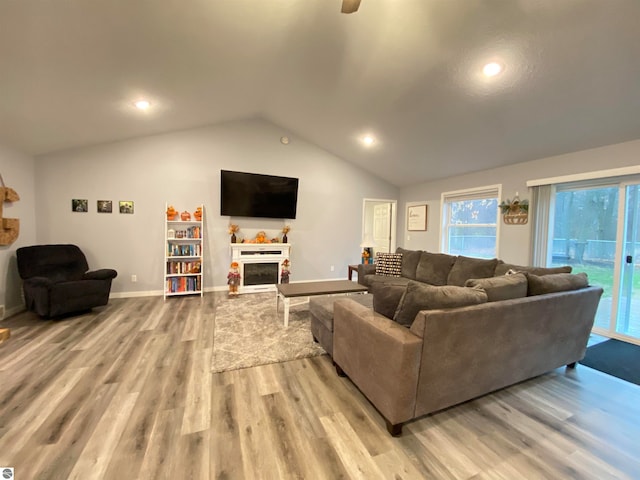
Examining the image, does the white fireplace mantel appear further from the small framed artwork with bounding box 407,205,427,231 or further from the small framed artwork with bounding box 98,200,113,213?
the small framed artwork with bounding box 407,205,427,231

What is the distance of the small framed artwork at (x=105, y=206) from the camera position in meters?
4.30

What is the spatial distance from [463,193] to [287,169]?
11.4 ft

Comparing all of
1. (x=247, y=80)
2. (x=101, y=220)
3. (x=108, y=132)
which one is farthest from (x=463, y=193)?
(x=101, y=220)

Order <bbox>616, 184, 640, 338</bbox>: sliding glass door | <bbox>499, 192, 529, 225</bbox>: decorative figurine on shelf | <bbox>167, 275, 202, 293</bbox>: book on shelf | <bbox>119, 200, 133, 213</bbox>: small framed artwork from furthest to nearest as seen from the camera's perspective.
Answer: <bbox>167, 275, 202, 293</bbox>: book on shelf < <bbox>119, 200, 133, 213</bbox>: small framed artwork < <bbox>499, 192, 529, 225</bbox>: decorative figurine on shelf < <bbox>616, 184, 640, 338</bbox>: sliding glass door

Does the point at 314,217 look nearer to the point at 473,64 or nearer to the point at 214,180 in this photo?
the point at 214,180

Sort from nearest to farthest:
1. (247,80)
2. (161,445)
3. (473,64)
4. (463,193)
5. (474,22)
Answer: (161,445), (474,22), (473,64), (247,80), (463,193)

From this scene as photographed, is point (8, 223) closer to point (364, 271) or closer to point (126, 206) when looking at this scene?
point (126, 206)

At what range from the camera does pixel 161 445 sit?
1.51 m

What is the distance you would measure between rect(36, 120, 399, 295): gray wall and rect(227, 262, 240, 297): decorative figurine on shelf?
35cm

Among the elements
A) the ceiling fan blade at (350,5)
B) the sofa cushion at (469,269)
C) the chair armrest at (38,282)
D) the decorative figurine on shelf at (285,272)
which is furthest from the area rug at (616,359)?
the chair armrest at (38,282)

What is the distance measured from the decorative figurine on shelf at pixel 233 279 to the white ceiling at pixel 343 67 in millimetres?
2626

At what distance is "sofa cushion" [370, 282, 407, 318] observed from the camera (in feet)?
6.11

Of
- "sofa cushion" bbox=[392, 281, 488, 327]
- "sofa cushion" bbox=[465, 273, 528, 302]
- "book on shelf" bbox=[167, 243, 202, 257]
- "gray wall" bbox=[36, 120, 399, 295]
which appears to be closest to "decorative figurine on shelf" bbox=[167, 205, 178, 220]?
"gray wall" bbox=[36, 120, 399, 295]

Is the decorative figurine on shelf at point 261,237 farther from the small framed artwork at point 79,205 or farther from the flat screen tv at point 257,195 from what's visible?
the small framed artwork at point 79,205
